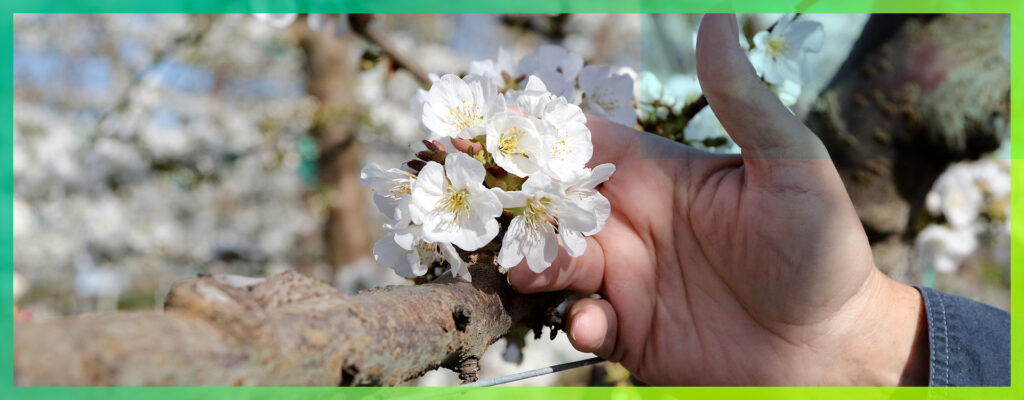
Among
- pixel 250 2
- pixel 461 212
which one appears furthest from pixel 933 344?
pixel 250 2

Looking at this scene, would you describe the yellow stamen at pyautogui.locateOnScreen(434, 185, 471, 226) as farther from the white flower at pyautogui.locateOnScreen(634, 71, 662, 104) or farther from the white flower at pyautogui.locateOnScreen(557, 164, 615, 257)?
the white flower at pyautogui.locateOnScreen(634, 71, 662, 104)

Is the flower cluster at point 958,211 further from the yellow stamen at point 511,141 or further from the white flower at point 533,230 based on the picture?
the yellow stamen at point 511,141

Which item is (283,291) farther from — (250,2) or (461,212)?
(250,2)

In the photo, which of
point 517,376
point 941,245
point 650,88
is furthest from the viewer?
point 941,245

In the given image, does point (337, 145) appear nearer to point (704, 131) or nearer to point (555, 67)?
point (704, 131)

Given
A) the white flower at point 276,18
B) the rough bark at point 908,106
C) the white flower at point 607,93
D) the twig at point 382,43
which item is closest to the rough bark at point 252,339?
the white flower at point 607,93

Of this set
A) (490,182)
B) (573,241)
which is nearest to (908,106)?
(573,241)

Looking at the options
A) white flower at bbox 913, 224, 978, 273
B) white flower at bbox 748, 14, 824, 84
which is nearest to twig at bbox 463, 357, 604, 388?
white flower at bbox 748, 14, 824, 84
